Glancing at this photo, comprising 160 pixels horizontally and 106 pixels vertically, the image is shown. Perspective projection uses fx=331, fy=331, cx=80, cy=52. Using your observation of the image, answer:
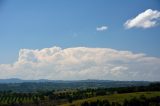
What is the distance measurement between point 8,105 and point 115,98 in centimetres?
6302

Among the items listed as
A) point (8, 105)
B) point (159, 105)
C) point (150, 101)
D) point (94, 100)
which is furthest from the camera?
point (8, 105)

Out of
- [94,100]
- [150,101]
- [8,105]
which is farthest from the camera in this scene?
[8,105]

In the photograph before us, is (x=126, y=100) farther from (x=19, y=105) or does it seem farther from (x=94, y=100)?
(x=19, y=105)

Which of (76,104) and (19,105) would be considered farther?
(19,105)

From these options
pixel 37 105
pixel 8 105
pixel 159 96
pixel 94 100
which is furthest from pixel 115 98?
pixel 8 105

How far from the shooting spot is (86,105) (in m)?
168

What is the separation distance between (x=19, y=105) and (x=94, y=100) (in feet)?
156

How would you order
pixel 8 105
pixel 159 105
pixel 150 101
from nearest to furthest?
pixel 159 105 < pixel 150 101 < pixel 8 105

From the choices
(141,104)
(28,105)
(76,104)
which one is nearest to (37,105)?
(28,105)

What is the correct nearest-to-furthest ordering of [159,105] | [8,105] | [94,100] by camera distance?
1. [159,105]
2. [94,100]
3. [8,105]

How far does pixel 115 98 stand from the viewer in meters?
178

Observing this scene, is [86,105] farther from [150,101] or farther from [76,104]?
[150,101]

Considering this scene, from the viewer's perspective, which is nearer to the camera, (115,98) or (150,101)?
(150,101)

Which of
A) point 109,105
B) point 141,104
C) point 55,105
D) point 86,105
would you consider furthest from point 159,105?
point 55,105
